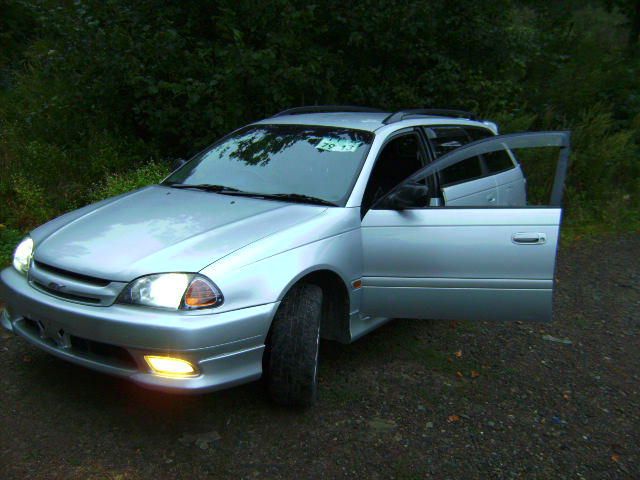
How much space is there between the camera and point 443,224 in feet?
13.0

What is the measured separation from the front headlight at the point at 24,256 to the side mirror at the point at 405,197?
82.5 inches

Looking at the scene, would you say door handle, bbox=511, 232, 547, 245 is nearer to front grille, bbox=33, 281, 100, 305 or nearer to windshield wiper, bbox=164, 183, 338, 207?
windshield wiper, bbox=164, 183, 338, 207

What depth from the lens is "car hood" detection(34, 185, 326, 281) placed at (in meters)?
3.18

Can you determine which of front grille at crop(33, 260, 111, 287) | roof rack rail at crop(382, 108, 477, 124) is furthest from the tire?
roof rack rail at crop(382, 108, 477, 124)

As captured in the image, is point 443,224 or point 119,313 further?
point 443,224

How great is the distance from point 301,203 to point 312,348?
96cm

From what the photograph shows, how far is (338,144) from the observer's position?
14.4 feet

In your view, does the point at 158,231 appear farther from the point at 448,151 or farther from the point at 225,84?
the point at 225,84

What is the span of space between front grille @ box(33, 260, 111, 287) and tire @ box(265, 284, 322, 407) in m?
0.89

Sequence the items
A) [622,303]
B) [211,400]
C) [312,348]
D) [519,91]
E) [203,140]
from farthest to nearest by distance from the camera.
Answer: [519,91], [203,140], [622,303], [211,400], [312,348]

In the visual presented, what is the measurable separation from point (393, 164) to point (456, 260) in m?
1.11

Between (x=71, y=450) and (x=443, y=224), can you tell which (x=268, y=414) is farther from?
(x=443, y=224)

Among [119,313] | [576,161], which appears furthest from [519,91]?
[119,313]

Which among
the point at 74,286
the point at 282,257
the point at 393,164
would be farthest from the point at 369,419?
the point at 393,164
